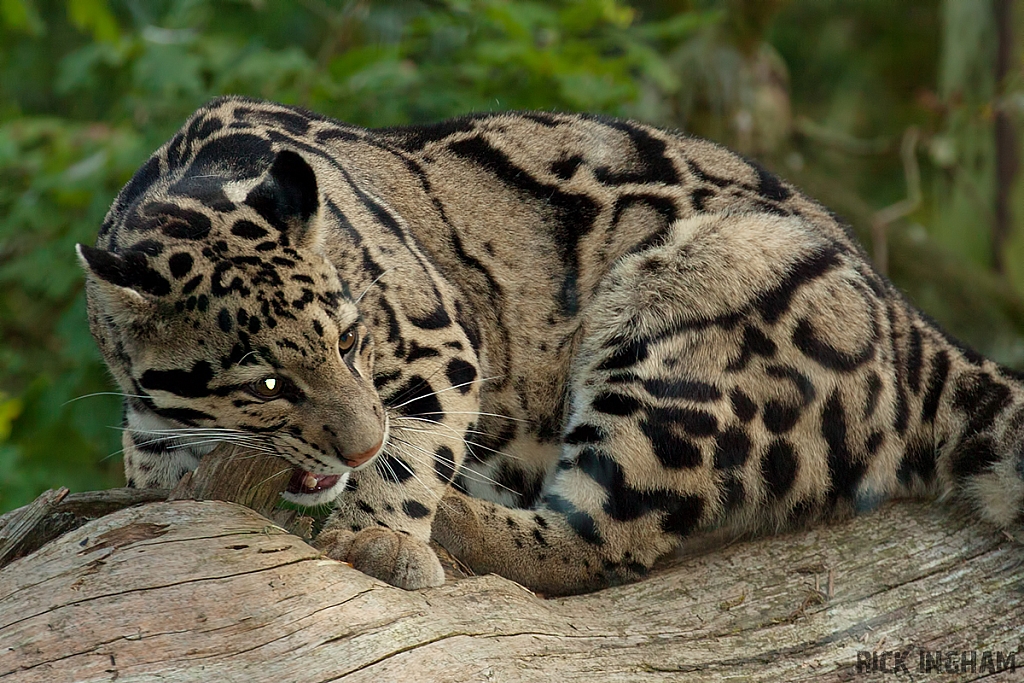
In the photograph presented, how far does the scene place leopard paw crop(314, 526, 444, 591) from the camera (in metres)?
4.31

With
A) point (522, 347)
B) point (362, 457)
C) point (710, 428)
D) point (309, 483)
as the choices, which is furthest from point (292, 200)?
point (710, 428)

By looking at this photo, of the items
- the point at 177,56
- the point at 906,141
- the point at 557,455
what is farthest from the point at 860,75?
the point at 557,455

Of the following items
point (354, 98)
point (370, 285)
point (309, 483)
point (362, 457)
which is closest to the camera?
point (362, 457)

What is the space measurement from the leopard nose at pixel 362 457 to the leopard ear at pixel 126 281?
3.17ft

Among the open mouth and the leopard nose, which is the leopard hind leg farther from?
the leopard nose

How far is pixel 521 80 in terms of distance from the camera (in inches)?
320

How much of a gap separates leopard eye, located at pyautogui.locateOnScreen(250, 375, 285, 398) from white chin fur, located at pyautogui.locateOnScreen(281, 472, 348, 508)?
1.69 feet

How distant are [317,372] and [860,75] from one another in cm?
1637

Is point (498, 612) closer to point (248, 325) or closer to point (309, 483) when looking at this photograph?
point (309, 483)

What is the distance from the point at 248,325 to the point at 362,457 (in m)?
0.68

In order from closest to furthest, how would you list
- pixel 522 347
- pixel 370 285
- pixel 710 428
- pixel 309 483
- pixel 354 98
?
pixel 309 483 < pixel 370 285 < pixel 710 428 < pixel 522 347 < pixel 354 98

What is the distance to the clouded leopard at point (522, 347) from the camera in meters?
4.22

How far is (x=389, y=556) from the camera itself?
4.34m

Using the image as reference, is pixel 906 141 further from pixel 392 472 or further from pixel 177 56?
pixel 392 472
